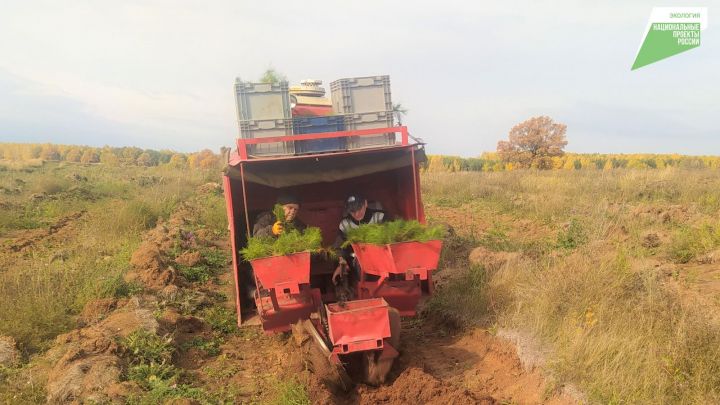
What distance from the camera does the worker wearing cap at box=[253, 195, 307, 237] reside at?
18.4ft

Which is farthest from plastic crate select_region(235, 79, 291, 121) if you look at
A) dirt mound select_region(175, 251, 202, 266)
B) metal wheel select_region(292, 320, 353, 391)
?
dirt mound select_region(175, 251, 202, 266)

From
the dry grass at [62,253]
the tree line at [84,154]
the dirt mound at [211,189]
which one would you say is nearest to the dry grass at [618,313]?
the dry grass at [62,253]

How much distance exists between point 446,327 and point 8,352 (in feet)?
15.1

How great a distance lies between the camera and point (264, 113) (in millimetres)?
5867

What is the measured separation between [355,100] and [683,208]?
848cm

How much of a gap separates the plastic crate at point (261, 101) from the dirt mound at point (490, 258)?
129 inches

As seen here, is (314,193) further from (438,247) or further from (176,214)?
(176,214)

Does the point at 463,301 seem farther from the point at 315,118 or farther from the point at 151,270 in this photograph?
the point at 151,270

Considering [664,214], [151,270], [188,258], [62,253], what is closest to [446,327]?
[151,270]

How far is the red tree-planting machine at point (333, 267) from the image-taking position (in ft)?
14.8

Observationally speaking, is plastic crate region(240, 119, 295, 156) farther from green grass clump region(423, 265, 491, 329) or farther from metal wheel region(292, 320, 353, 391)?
green grass clump region(423, 265, 491, 329)

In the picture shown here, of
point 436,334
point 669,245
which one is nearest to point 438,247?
point 436,334

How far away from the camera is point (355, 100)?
6012 millimetres

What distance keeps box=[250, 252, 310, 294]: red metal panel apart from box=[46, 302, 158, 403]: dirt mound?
4.72 feet
